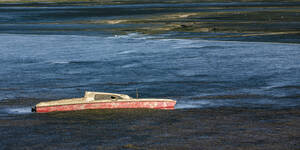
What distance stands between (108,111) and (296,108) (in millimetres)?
11178

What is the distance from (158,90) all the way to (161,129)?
10.7 meters

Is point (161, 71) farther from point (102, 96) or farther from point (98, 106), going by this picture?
point (98, 106)

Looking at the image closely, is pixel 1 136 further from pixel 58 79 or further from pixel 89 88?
pixel 58 79

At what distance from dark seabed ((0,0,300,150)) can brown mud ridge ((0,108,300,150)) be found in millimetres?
50

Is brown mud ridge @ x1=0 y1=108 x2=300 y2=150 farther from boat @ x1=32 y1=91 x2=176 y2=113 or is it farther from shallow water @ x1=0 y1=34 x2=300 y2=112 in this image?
shallow water @ x1=0 y1=34 x2=300 y2=112

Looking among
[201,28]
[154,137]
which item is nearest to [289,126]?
[154,137]

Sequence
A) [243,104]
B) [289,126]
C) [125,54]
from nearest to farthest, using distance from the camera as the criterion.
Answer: [289,126]
[243,104]
[125,54]

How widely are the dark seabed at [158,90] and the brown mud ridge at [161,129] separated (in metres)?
0.05

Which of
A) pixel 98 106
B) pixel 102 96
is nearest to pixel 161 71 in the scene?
pixel 102 96

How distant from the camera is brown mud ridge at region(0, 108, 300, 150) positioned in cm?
2486

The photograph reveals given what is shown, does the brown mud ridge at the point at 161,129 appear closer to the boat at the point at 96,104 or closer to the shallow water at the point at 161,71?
the boat at the point at 96,104

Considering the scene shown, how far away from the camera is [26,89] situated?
39.7 meters

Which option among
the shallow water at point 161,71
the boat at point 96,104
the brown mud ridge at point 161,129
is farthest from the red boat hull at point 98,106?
the shallow water at point 161,71

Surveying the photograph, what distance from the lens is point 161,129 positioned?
2777cm
